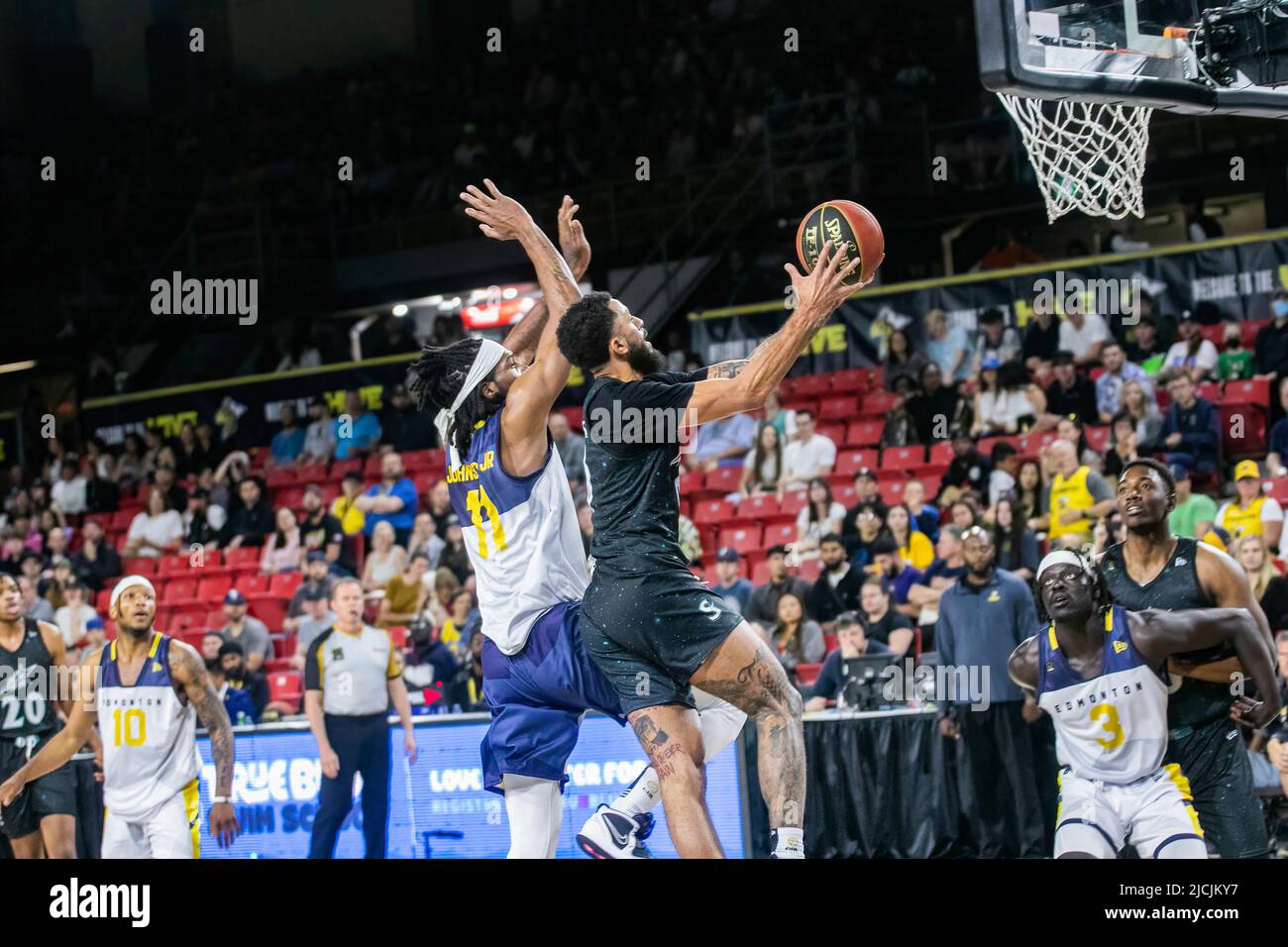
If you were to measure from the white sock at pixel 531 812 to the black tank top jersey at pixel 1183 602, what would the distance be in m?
2.33

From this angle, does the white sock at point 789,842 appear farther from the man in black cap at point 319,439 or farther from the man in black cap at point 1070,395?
the man in black cap at point 319,439

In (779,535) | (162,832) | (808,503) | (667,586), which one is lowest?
(162,832)

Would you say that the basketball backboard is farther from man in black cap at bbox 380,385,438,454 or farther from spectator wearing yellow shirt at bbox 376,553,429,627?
man in black cap at bbox 380,385,438,454

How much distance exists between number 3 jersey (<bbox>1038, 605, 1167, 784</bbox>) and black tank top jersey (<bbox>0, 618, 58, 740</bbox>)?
523cm

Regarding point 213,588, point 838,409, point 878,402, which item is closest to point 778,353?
point 878,402

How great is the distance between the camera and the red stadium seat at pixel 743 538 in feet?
42.7

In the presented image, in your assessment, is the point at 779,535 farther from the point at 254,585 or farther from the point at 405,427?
the point at 254,585

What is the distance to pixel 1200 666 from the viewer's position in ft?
21.1

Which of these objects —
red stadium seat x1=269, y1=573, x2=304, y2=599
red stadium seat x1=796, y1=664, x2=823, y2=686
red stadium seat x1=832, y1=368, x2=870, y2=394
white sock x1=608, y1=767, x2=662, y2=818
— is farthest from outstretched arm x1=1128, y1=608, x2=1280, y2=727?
red stadium seat x1=269, y1=573, x2=304, y2=599

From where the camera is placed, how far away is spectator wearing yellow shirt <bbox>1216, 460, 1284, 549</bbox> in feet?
33.9

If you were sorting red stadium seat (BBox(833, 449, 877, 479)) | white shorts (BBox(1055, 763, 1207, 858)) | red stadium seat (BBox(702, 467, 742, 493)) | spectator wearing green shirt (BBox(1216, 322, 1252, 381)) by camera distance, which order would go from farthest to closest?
red stadium seat (BBox(702, 467, 742, 493))
red stadium seat (BBox(833, 449, 877, 479))
spectator wearing green shirt (BBox(1216, 322, 1252, 381))
white shorts (BBox(1055, 763, 1207, 858))

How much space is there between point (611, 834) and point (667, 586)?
3.01ft

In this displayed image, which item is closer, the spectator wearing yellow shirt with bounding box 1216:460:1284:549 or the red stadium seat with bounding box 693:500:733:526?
the spectator wearing yellow shirt with bounding box 1216:460:1284:549
